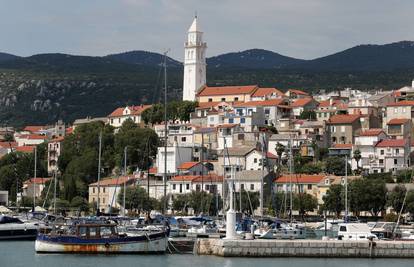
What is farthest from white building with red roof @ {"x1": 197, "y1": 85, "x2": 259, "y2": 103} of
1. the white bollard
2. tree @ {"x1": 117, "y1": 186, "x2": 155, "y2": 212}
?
the white bollard

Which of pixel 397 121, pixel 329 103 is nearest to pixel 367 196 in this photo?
pixel 397 121

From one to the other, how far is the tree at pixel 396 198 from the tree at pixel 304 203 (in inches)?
282

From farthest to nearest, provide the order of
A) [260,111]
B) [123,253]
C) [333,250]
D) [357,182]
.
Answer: [260,111] < [357,182] < [123,253] < [333,250]

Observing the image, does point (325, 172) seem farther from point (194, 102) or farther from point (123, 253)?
point (123, 253)

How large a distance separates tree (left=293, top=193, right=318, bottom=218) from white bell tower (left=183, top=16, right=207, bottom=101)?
4667 centimetres

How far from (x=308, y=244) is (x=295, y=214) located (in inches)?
1698

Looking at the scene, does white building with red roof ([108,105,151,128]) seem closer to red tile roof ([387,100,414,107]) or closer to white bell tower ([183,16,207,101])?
white bell tower ([183,16,207,101])

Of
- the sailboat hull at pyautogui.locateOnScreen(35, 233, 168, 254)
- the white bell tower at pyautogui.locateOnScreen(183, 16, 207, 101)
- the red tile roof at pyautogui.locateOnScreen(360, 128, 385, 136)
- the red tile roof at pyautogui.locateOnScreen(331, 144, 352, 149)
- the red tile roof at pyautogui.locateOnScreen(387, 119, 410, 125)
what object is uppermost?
the white bell tower at pyautogui.locateOnScreen(183, 16, 207, 101)

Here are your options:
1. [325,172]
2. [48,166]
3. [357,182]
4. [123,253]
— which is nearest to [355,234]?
[123,253]

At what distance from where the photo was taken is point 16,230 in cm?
6378

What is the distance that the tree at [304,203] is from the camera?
8723cm

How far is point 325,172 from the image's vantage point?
10112 centimetres

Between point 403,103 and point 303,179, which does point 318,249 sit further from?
point 403,103

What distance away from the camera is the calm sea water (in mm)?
44844
